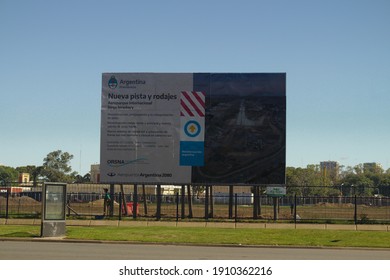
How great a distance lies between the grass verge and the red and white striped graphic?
25.8 ft

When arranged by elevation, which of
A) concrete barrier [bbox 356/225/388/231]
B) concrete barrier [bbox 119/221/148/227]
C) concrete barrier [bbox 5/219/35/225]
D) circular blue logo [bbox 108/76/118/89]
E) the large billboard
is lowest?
concrete barrier [bbox 5/219/35/225]

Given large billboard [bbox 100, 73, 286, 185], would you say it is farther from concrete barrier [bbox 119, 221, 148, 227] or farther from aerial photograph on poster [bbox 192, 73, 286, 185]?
concrete barrier [bbox 119, 221, 148, 227]

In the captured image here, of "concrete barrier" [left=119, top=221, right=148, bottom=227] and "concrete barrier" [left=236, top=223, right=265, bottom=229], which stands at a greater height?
"concrete barrier" [left=236, top=223, right=265, bottom=229]

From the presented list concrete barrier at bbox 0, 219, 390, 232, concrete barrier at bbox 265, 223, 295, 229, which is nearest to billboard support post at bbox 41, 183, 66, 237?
concrete barrier at bbox 0, 219, 390, 232

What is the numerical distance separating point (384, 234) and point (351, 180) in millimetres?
149529

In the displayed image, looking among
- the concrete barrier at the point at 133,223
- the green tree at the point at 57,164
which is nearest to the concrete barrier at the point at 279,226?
the concrete barrier at the point at 133,223

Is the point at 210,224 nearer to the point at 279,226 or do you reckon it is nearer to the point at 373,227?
the point at 279,226

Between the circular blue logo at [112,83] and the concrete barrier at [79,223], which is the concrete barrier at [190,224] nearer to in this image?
the concrete barrier at [79,223]

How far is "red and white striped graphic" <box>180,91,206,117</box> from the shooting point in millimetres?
34125

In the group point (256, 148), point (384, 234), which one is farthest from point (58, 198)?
point (384, 234)

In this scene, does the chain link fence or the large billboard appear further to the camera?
the chain link fence

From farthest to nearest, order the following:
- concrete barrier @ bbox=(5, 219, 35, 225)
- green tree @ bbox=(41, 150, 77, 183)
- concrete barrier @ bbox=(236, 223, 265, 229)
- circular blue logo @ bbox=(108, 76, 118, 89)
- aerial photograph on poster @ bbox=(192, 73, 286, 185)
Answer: green tree @ bbox=(41, 150, 77, 183) < circular blue logo @ bbox=(108, 76, 118, 89) < aerial photograph on poster @ bbox=(192, 73, 286, 185) < concrete barrier @ bbox=(5, 219, 35, 225) < concrete barrier @ bbox=(236, 223, 265, 229)

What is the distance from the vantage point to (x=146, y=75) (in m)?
34.4

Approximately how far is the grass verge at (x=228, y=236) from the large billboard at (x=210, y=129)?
5766 millimetres
